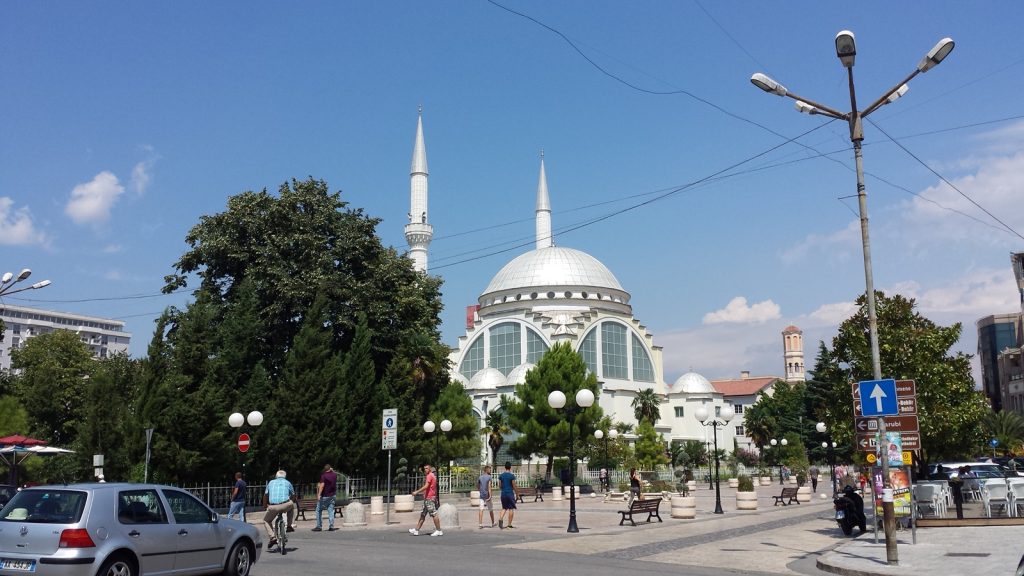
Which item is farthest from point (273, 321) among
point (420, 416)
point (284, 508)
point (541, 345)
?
point (541, 345)

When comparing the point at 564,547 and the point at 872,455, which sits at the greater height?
the point at 872,455

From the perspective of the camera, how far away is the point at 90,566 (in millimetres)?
8281

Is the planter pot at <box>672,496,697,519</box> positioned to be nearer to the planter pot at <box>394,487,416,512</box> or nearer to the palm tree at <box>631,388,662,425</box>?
the planter pot at <box>394,487,416,512</box>

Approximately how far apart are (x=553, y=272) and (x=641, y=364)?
1313 cm

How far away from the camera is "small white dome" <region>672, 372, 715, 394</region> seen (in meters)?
81.8

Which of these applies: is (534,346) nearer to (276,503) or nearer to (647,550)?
(647,550)

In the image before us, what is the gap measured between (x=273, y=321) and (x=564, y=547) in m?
20.1

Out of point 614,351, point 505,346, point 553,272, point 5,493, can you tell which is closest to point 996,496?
point 5,493

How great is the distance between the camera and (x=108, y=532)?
8578 mm

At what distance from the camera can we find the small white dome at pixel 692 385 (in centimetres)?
8175

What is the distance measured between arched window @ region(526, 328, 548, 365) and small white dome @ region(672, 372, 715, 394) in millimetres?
16532

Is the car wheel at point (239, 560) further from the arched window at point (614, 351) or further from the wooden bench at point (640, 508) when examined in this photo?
the arched window at point (614, 351)

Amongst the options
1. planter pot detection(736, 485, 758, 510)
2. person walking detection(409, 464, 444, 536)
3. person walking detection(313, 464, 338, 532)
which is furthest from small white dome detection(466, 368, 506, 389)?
person walking detection(409, 464, 444, 536)

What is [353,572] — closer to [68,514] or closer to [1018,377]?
[68,514]
